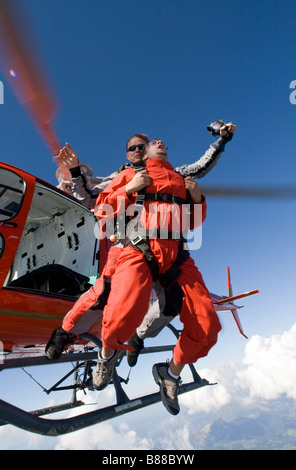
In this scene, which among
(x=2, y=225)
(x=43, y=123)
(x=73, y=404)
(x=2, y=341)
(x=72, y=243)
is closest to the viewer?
(x=2, y=225)

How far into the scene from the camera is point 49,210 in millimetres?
5973

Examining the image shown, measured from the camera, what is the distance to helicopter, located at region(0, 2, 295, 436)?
2.59 meters

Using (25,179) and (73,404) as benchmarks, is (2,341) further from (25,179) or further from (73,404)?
(73,404)

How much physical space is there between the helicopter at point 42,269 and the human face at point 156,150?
0.53 metres

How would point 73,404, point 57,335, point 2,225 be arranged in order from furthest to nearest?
point 73,404 → point 2,225 → point 57,335

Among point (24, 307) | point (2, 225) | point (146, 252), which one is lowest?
point (24, 307)

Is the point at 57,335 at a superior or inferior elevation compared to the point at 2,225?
inferior

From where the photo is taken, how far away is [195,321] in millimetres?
2096

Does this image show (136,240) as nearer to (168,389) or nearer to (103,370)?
(103,370)

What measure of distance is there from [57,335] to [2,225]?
5.12 ft

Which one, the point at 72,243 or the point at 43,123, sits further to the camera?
the point at 72,243

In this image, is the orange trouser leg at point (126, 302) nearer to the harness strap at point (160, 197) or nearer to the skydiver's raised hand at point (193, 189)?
the harness strap at point (160, 197)

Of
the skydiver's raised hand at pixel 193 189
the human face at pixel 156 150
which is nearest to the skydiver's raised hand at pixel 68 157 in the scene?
the human face at pixel 156 150
